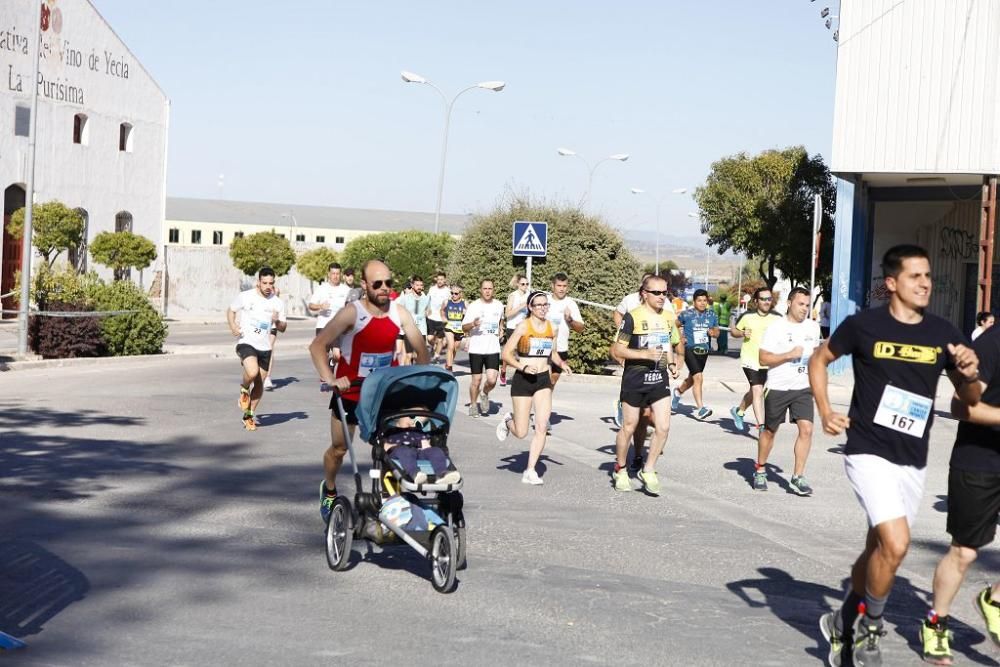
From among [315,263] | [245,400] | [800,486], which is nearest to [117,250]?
[315,263]

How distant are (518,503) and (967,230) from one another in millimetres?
23910

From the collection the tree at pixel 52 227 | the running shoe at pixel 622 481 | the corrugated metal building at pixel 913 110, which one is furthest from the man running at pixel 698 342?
the tree at pixel 52 227

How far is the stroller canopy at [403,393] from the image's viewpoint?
25.3ft

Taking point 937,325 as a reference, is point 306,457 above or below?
below

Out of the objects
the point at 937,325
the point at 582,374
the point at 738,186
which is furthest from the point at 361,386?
the point at 738,186

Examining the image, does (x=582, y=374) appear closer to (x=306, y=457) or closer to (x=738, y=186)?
(x=306, y=457)

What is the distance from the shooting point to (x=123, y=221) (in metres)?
51.2

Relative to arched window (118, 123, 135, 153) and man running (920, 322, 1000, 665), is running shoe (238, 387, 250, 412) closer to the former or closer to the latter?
man running (920, 322, 1000, 665)

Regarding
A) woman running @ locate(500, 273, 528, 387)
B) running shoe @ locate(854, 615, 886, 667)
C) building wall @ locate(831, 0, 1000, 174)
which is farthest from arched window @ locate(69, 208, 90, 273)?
running shoe @ locate(854, 615, 886, 667)

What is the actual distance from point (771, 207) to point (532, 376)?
125 ft

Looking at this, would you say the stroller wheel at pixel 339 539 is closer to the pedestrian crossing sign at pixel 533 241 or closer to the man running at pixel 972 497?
the man running at pixel 972 497

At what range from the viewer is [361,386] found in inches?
322

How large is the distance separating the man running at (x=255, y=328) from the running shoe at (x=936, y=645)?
976cm

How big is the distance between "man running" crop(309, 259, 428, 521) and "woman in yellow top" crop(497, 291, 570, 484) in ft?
10.4
